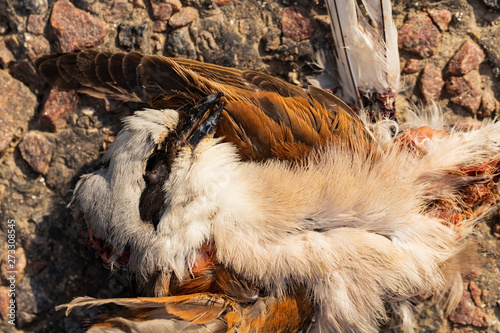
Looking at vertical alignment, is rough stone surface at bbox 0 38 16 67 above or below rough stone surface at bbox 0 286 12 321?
above

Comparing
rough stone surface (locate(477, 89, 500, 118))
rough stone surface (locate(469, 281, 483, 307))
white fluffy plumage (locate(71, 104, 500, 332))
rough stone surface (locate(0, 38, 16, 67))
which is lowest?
rough stone surface (locate(469, 281, 483, 307))

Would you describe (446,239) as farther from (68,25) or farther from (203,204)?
(68,25)

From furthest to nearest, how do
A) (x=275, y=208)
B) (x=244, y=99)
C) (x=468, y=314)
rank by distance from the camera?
(x=468, y=314), (x=244, y=99), (x=275, y=208)

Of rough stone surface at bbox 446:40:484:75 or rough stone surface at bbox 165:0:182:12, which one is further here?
rough stone surface at bbox 165:0:182:12

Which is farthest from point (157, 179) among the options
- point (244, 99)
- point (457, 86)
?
point (457, 86)

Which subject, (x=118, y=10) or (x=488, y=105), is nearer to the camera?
(x=488, y=105)

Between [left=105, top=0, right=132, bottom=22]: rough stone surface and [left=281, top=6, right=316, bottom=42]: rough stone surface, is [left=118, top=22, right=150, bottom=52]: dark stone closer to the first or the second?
[left=105, top=0, right=132, bottom=22]: rough stone surface

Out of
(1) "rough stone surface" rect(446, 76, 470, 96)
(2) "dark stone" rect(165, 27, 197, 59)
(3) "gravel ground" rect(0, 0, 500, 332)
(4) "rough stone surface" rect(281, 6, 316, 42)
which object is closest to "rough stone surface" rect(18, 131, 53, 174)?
(3) "gravel ground" rect(0, 0, 500, 332)

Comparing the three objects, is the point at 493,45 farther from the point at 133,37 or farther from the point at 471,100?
the point at 133,37
